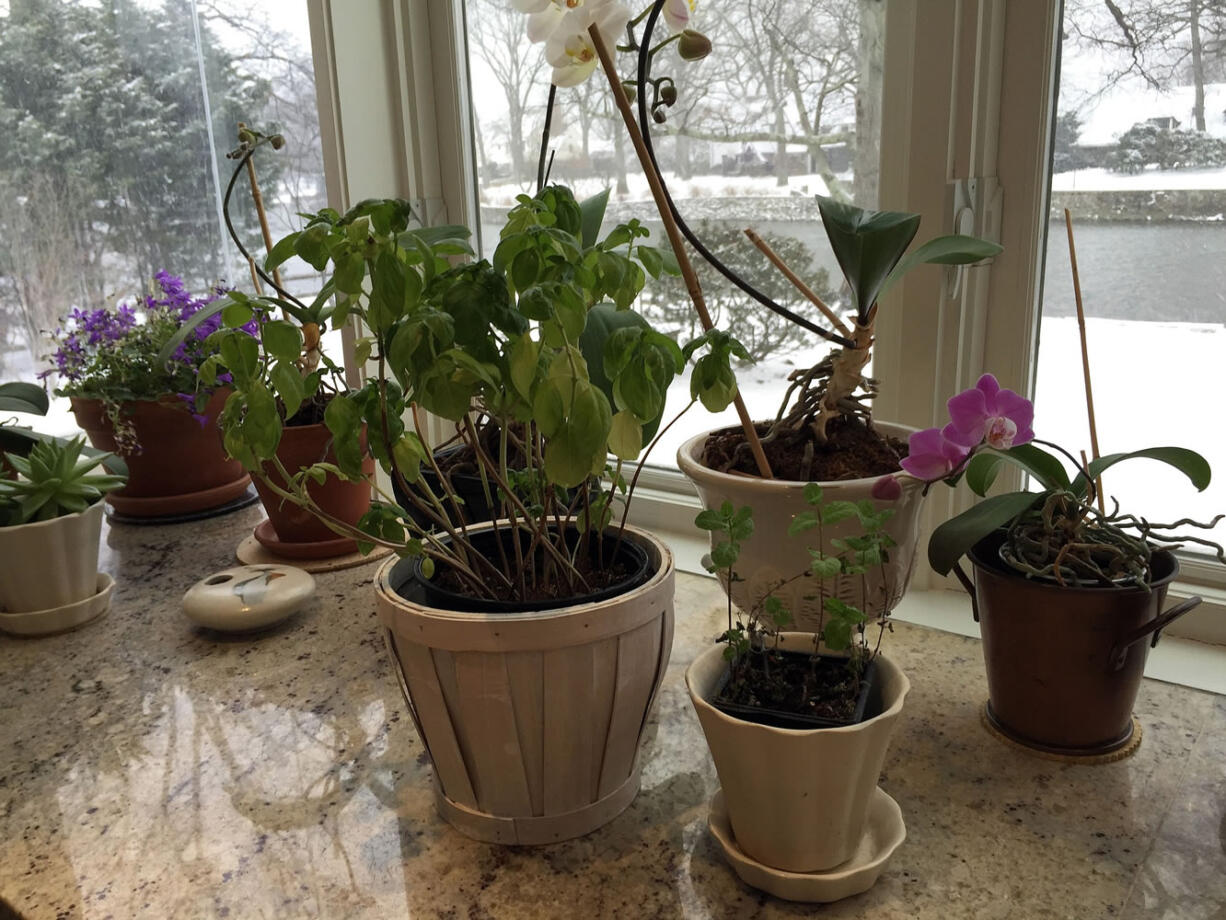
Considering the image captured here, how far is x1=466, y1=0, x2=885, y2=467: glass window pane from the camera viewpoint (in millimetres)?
1228

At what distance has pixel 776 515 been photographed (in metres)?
0.93

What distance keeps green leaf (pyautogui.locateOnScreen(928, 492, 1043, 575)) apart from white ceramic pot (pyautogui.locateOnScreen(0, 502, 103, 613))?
3.37 ft

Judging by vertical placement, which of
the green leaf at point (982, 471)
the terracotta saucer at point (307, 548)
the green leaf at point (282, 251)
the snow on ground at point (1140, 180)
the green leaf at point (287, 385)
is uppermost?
the snow on ground at point (1140, 180)

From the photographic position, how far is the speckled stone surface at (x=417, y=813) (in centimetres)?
75

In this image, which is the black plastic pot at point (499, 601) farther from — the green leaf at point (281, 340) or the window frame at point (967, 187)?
the window frame at point (967, 187)

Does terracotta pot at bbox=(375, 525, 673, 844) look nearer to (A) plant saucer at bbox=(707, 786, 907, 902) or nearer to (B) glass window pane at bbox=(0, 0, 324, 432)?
(A) plant saucer at bbox=(707, 786, 907, 902)

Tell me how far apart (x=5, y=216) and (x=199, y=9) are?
0.55 metres

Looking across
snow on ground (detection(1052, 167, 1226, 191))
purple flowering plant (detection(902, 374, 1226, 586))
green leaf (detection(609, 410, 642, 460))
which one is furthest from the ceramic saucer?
snow on ground (detection(1052, 167, 1226, 191))

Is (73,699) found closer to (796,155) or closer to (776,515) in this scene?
(776,515)

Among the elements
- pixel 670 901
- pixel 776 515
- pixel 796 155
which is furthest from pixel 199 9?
pixel 670 901

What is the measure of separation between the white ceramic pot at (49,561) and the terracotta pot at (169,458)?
0.28 m

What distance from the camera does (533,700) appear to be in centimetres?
77

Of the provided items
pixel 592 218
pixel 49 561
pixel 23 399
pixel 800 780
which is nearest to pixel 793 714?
pixel 800 780

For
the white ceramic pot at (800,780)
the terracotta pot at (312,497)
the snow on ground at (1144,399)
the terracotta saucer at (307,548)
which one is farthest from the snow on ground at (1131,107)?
the terracotta saucer at (307,548)
